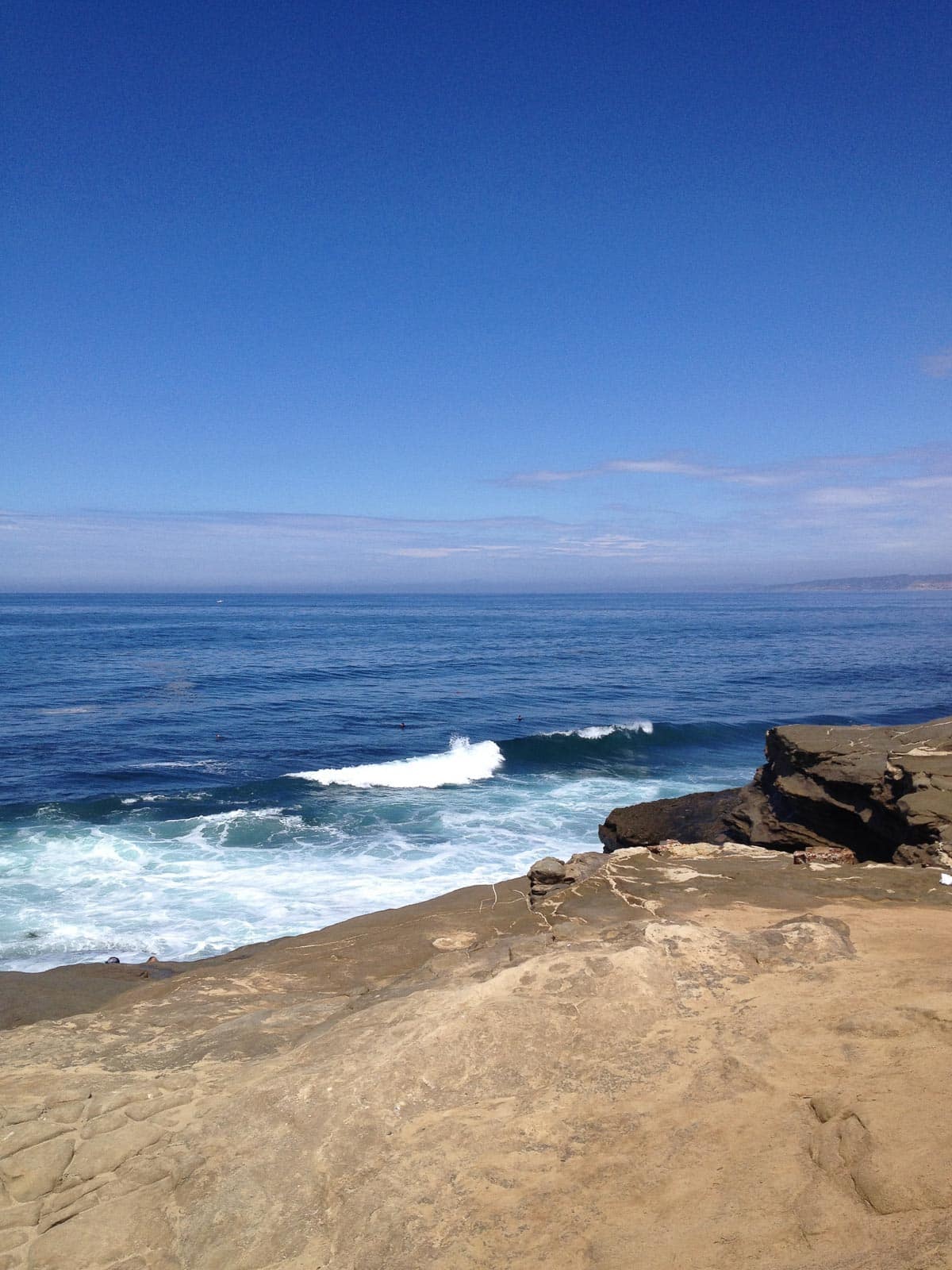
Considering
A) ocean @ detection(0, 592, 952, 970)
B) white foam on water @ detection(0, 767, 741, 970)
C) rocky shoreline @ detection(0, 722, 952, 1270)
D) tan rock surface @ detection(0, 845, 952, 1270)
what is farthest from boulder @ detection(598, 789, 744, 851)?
tan rock surface @ detection(0, 845, 952, 1270)

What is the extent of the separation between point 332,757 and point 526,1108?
70.6ft

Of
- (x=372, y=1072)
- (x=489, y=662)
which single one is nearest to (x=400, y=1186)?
(x=372, y=1072)

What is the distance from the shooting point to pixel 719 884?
9.98 metres

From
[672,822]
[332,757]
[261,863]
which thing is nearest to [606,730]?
[332,757]

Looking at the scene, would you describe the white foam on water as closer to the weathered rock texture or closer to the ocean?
the ocean

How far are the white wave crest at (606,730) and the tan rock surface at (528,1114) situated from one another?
2071cm

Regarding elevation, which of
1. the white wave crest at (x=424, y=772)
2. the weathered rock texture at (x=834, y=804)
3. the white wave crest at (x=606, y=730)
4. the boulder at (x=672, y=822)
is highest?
the weathered rock texture at (x=834, y=804)

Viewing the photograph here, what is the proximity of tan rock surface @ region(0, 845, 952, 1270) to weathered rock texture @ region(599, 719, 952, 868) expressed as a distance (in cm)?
382

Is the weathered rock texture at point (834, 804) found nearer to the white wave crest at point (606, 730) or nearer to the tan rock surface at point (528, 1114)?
the tan rock surface at point (528, 1114)

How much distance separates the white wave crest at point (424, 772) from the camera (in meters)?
23.6

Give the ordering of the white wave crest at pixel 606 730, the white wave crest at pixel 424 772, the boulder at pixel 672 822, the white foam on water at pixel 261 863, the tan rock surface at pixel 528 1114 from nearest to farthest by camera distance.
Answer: the tan rock surface at pixel 528 1114 → the white foam on water at pixel 261 863 → the boulder at pixel 672 822 → the white wave crest at pixel 424 772 → the white wave crest at pixel 606 730

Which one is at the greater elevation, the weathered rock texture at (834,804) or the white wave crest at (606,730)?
the weathered rock texture at (834,804)

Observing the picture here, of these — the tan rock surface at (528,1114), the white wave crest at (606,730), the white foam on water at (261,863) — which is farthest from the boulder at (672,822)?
the white wave crest at (606,730)

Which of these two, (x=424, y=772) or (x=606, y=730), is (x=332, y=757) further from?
(x=606, y=730)
